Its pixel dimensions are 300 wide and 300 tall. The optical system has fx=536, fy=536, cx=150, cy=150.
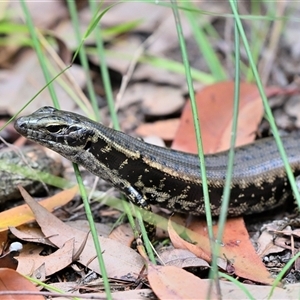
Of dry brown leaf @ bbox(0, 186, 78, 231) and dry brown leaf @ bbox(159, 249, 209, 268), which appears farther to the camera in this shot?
dry brown leaf @ bbox(0, 186, 78, 231)

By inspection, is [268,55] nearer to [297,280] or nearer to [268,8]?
[268,8]

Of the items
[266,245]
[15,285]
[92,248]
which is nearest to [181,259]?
[92,248]

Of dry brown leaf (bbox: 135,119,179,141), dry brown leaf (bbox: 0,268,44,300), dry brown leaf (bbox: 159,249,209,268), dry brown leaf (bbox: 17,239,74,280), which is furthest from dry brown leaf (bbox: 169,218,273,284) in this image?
dry brown leaf (bbox: 135,119,179,141)

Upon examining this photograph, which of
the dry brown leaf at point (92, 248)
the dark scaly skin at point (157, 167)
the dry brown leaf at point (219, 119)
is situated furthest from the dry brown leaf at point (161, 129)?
the dry brown leaf at point (92, 248)

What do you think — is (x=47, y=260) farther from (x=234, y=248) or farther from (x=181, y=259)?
(x=234, y=248)

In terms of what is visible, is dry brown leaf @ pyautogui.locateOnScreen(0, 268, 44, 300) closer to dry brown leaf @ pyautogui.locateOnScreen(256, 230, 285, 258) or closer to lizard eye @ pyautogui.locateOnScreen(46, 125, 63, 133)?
lizard eye @ pyautogui.locateOnScreen(46, 125, 63, 133)

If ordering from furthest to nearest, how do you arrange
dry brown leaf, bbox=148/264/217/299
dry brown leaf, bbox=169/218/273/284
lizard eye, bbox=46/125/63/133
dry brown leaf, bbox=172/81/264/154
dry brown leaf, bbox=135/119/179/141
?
1. dry brown leaf, bbox=135/119/179/141
2. dry brown leaf, bbox=172/81/264/154
3. lizard eye, bbox=46/125/63/133
4. dry brown leaf, bbox=169/218/273/284
5. dry brown leaf, bbox=148/264/217/299

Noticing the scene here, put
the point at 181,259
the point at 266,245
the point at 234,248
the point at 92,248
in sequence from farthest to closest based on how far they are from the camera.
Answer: the point at 266,245
the point at 234,248
the point at 92,248
the point at 181,259

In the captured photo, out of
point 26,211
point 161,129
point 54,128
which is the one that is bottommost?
point 26,211

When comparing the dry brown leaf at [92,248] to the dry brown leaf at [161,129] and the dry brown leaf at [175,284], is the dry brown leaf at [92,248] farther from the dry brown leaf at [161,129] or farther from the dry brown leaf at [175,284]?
the dry brown leaf at [161,129]
